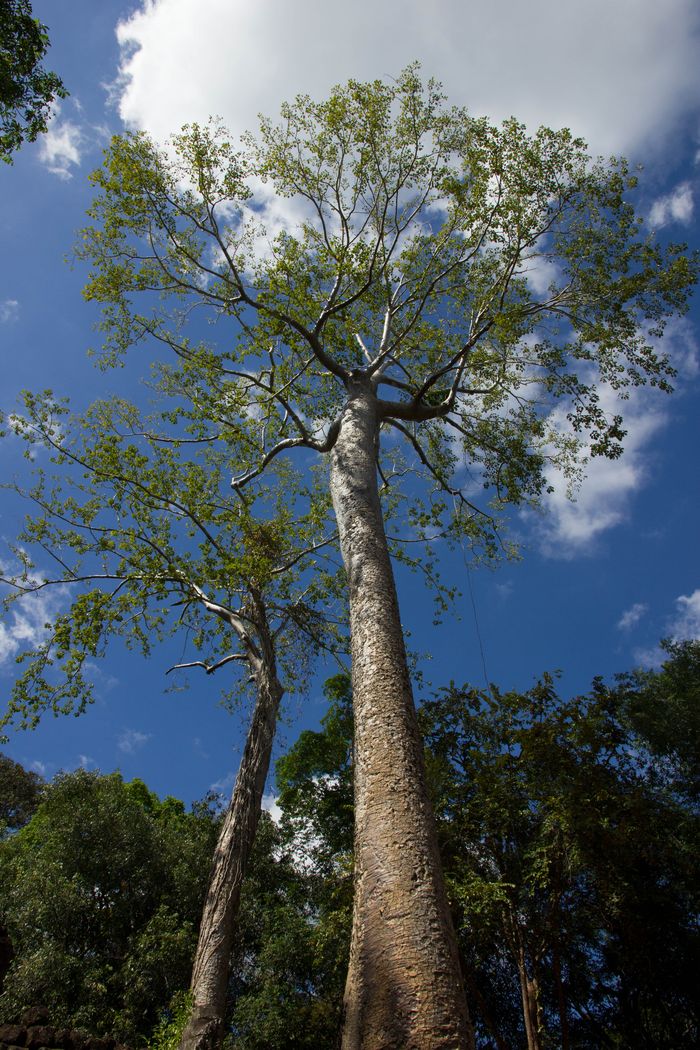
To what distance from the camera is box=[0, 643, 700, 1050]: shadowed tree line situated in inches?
311

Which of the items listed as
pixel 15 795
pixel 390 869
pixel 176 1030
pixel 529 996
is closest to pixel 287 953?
pixel 529 996

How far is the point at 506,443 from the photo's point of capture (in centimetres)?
1066

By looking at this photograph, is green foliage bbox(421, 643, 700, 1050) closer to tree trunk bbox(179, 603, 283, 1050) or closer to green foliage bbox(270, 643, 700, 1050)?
green foliage bbox(270, 643, 700, 1050)

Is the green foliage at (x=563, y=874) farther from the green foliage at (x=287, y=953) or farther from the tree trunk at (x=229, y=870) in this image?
the tree trunk at (x=229, y=870)

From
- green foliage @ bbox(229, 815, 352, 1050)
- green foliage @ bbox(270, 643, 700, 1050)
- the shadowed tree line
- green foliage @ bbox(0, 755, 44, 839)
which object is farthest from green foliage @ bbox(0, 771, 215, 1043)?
green foliage @ bbox(0, 755, 44, 839)

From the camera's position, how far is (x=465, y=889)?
7.44 metres

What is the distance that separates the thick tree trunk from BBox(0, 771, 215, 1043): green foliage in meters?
8.54

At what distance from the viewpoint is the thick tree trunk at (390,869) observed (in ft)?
8.25

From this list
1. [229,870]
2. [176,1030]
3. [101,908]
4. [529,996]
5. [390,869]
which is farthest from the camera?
[101,908]

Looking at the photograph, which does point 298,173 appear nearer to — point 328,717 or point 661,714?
point 328,717

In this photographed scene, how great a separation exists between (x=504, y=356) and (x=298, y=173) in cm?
419

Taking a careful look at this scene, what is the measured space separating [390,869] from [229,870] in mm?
4847

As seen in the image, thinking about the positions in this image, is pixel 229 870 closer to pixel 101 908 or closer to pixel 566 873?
pixel 566 873

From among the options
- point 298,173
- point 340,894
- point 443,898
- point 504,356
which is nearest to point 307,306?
point 298,173
